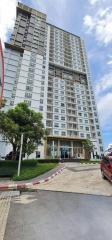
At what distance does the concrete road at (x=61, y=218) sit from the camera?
429cm

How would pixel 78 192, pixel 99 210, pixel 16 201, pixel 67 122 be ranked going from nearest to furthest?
pixel 99 210
pixel 16 201
pixel 78 192
pixel 67 122

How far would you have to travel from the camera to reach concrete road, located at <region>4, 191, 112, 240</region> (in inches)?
169

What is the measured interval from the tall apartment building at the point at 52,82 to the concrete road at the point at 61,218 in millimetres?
43183

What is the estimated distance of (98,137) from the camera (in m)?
60.1

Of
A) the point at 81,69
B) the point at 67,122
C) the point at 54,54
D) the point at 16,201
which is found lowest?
the point at 16,201

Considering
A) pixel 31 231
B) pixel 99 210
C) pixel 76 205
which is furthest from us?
pixel 76 205

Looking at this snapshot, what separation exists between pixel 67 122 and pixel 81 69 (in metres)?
30.8

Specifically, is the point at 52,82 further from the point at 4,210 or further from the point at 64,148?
the point at 4,210

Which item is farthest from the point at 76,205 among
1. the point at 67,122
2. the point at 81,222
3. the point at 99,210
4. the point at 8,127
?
the point at 67,122

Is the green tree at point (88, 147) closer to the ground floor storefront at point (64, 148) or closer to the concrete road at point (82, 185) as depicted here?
the ground floor storefront at point (64, 148)

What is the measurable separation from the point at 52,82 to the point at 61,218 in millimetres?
63678

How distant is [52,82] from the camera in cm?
6669

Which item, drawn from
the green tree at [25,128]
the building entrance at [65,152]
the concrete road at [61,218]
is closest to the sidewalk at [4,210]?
the concrete road at [61,218]

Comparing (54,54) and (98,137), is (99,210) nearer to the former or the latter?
(98,137)
